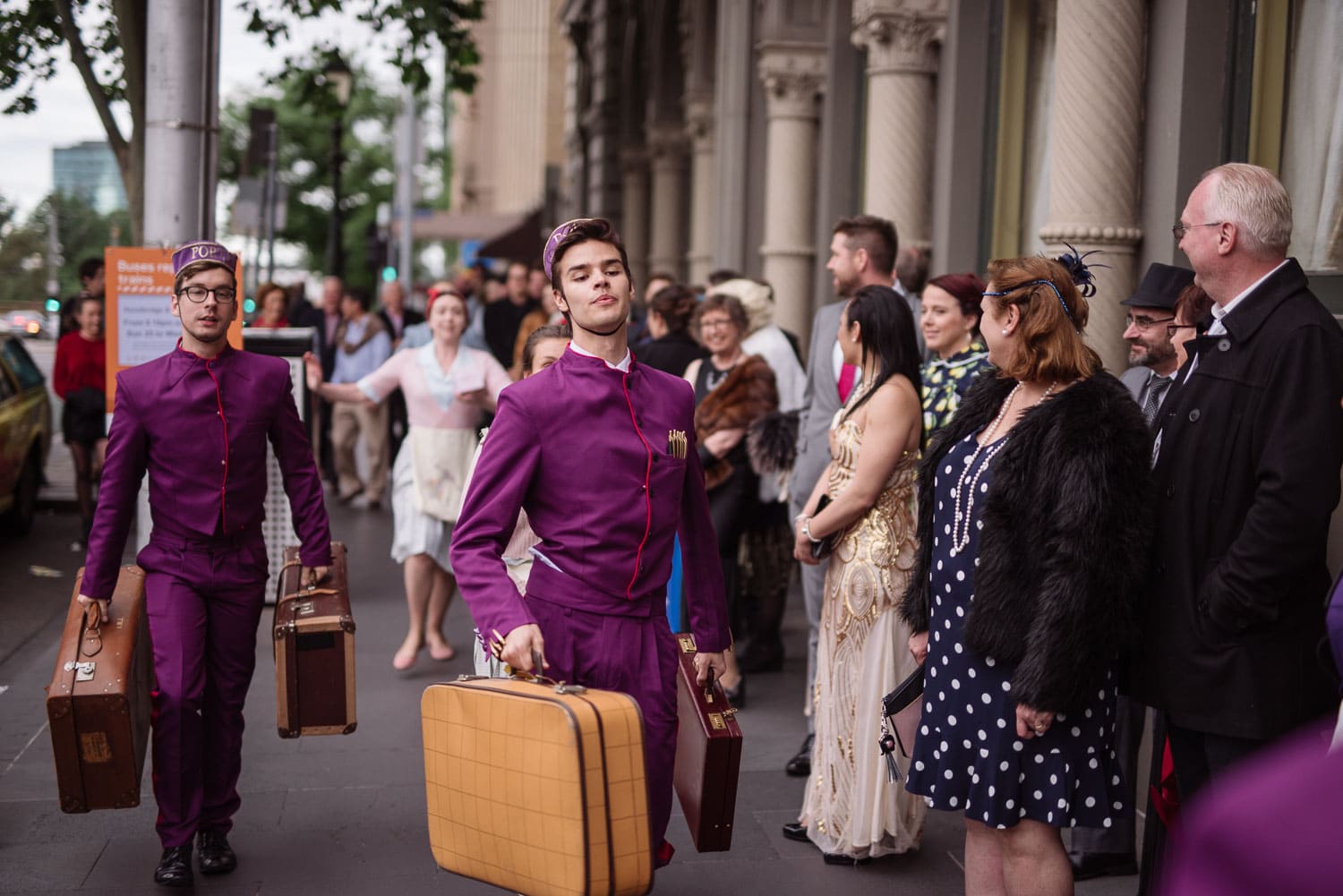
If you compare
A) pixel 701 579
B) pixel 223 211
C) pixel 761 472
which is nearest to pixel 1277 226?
pixel 701 579

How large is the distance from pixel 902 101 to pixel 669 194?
43.7ft

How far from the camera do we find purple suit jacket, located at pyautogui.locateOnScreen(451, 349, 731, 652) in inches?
147

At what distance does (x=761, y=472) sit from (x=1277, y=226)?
13.9 ft

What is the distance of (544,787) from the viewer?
335 centimetres

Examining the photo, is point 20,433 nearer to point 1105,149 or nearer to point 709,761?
point 1105,149

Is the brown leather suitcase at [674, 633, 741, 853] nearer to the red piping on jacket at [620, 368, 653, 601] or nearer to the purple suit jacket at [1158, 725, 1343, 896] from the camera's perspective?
the red piping on jacket at [620, 368, 653, 601]

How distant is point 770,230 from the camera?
14.2m

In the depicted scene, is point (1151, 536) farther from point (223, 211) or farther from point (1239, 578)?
point (223, 211)

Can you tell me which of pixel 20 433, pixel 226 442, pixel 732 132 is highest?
pixel 732 132

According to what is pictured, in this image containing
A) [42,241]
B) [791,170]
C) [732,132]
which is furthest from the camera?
[42,241]

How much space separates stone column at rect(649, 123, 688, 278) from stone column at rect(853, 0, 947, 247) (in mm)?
12818

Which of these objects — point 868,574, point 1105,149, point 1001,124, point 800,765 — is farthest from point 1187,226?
point 1001,124

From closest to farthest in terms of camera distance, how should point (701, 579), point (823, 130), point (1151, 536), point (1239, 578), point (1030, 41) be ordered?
point (1239, 578) → point (1151, 536) → point (701, 579) → point (1030, 41) → point (823, 130)

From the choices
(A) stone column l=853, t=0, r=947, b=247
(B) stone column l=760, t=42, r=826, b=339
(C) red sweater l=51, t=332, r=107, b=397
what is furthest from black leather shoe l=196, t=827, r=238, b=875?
(B) stone column l=760, t=42, r=826, b=339
